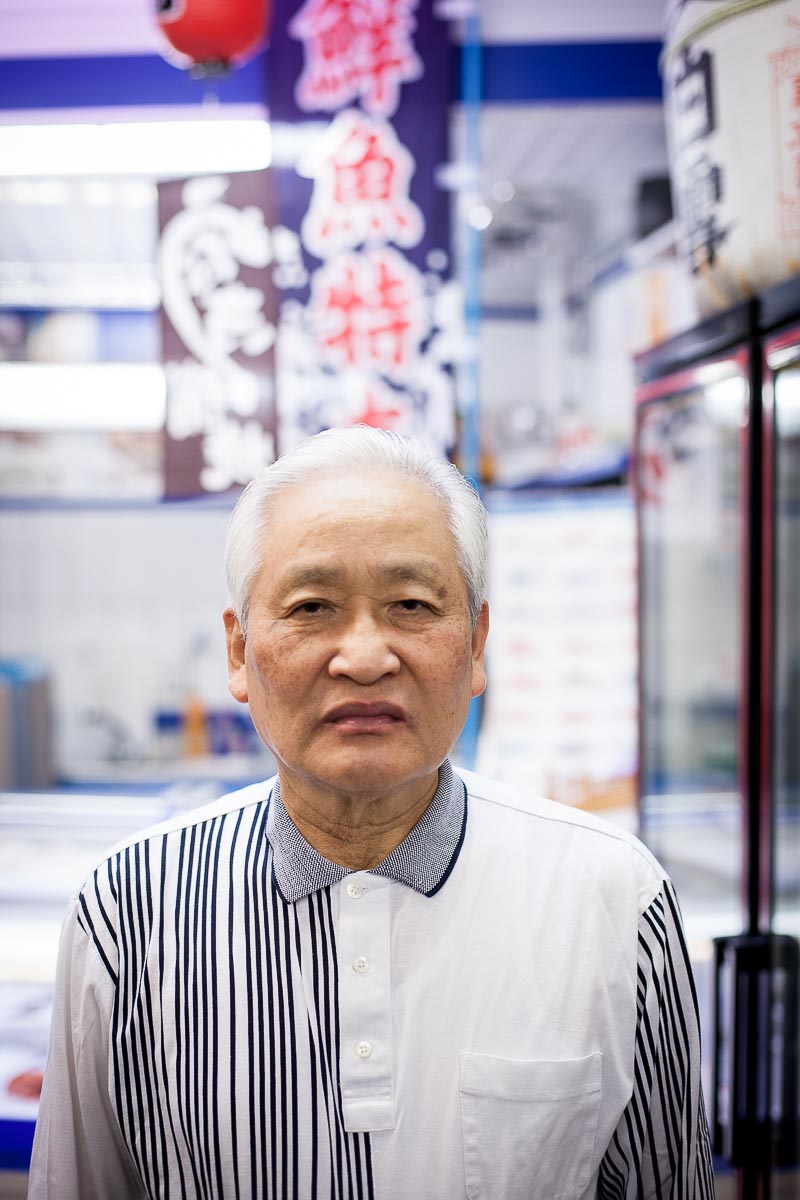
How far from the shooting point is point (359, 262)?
318 cm

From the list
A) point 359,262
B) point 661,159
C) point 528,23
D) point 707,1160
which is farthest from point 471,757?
point 661,159

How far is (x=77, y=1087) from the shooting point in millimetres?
1263

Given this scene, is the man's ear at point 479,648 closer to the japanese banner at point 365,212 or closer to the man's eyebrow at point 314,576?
the man's eyebrow at point 314,576

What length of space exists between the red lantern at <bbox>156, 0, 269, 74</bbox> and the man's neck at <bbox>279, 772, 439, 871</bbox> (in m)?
2.44

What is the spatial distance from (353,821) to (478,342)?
9.24ft

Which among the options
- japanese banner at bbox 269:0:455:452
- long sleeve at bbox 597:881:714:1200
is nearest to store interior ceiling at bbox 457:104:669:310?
japanese banner at bbox 269:0:455:452

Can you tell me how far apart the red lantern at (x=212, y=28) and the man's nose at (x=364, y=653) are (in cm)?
237

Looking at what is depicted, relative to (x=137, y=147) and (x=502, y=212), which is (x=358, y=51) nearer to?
(x=137, y=147)

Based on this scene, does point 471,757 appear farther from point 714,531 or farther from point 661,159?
point 661,159

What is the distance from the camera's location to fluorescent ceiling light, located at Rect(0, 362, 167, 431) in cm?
492

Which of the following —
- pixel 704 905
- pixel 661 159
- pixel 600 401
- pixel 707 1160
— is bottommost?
pixel 704 905

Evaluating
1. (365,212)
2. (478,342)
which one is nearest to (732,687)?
(478,342)

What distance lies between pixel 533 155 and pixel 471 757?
288 centimetres

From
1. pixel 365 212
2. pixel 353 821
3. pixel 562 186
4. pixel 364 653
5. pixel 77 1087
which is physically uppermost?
pixel 562 186
